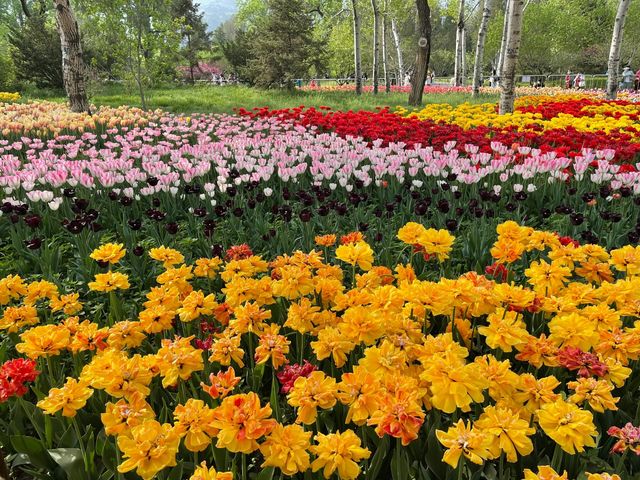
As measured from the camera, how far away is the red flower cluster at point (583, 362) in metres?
1.53

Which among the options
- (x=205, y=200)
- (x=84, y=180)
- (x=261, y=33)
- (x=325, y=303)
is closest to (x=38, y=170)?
(x=84, y=180)

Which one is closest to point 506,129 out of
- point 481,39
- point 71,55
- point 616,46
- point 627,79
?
point 71,55

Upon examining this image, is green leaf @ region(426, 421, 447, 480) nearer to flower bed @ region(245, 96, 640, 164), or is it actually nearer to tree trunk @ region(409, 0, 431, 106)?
flower bed @ region(245, 96, 640, 164)

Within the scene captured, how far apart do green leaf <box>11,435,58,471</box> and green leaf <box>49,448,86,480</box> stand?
4.6 inches

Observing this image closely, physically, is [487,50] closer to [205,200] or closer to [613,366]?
[205,200]

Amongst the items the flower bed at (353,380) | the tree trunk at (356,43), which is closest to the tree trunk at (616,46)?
the tree trunk at (356,43)

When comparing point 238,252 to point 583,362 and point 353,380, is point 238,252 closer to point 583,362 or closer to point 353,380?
point 353,380

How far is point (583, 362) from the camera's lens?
1.56m

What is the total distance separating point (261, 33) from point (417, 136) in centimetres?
1544

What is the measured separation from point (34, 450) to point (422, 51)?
44.4 ft

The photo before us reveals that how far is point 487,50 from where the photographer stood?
39.1m

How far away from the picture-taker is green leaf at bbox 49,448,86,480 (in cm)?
163

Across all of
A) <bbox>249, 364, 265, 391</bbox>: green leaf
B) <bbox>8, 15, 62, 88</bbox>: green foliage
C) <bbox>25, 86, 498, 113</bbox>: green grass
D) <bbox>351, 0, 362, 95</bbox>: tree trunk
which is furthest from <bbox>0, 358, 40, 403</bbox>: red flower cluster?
<bbox>8, 15, 62, 88</bbox>: green foliage

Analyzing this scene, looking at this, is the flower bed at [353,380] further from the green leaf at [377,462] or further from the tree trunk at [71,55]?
the tree trunk at [71,55]
